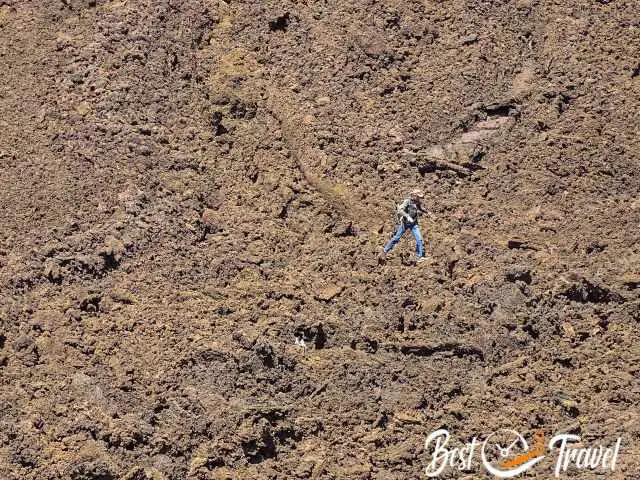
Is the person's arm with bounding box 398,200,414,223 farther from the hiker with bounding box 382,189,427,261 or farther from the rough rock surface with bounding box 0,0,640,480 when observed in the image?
the rough rock surface with bounding box 0,0,640,480

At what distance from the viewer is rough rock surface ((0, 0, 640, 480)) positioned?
15.1 ft

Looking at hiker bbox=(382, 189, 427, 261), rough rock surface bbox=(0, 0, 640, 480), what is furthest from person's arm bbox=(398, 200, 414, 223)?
rough rock surface bbox=(0, 0, 640, 480)

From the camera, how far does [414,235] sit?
16.7 feet

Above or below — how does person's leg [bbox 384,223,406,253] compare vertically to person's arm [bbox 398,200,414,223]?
below

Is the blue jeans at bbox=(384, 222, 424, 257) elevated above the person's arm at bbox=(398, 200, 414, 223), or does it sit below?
below

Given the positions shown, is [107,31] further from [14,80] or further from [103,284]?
[103,284]

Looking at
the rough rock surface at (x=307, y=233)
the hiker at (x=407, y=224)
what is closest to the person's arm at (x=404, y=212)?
the hiker at (x=407, y=224)

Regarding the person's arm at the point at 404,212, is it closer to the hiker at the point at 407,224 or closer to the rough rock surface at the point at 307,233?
the hiker at the point at 407,224

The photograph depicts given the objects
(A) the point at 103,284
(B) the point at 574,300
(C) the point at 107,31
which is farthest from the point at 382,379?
(C) the point at 107,31

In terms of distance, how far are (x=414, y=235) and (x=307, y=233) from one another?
69 centimetres

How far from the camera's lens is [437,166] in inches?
211

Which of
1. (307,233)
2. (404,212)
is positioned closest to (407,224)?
(404,212)

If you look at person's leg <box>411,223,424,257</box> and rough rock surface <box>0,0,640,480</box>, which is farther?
person's leg <box>411,223,424,257</box>

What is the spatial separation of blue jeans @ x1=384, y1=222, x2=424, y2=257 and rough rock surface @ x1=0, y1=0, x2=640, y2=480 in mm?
64
